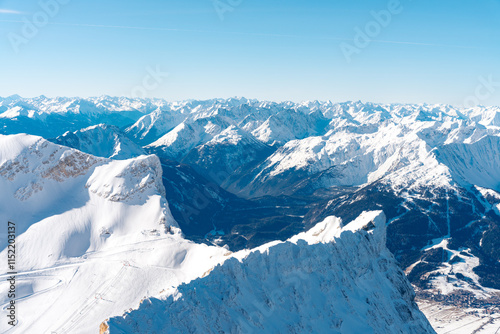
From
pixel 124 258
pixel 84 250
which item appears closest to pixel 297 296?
pixel 124 258

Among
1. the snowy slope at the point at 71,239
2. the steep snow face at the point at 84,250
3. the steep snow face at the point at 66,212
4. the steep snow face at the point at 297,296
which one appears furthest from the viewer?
the steep snow face at the point at 66,212

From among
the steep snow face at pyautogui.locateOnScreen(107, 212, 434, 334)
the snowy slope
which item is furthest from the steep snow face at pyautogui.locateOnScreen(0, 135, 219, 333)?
the steep snow face at pyautogui.locateOnScreen(107, 212, 434, 334)

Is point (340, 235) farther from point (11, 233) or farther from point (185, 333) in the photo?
point (11, 233)

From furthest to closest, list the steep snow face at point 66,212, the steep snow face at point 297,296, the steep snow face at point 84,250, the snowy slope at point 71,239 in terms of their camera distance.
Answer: the steep snow face at point 66,212 → the snowy slope at point 71,239 → the steep snow face at point 84,250 → the steep snow face at point 297,296

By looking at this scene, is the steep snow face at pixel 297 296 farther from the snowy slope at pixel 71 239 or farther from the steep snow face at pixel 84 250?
the snowy slope at pixel 71 239

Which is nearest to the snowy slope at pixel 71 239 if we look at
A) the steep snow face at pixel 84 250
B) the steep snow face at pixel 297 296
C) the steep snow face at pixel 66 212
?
the steep snow face at pixel 66 212

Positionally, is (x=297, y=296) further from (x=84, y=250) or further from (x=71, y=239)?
(x=71, y=239)

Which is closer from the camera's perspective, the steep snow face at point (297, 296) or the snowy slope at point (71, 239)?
the steep snow face at point (297, 296)

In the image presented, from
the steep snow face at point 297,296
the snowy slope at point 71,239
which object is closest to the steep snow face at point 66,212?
the snowy slope at point 71,239

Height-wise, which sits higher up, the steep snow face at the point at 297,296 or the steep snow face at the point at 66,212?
the steep snow face at the point at 66,212

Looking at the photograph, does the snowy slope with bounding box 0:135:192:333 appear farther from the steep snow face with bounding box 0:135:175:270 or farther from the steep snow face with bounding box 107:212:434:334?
the steep snow face with bounding box 107:212:434:334

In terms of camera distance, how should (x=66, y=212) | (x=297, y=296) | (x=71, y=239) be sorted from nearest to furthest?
(x=297, y=296)
(x=71, y=239)
(x=66, y=212)
